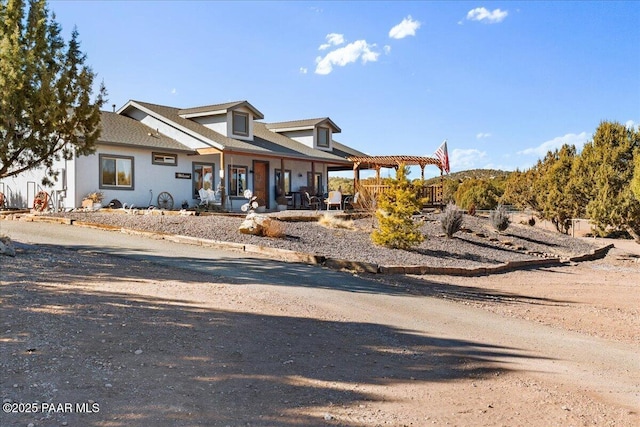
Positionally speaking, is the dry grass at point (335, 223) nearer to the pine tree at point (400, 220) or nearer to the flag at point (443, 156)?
the pine tree at point (400, 220)

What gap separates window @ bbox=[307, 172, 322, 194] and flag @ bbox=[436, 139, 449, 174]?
7147 mm

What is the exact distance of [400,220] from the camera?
52.8 feet

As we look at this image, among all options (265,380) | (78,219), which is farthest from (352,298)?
(78,219)

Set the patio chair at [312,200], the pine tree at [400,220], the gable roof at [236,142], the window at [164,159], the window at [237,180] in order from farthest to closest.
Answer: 1. the patio chair at [312,200]
2. the window at [237,180]
3. the gable roof at [236,142]
4. the window at [164,159]
5. the pine tree at [400,220]

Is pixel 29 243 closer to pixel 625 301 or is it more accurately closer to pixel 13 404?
pixel 13 404

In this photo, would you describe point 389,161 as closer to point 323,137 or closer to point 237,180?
point 323,137

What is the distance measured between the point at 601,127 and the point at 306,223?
60.7ft

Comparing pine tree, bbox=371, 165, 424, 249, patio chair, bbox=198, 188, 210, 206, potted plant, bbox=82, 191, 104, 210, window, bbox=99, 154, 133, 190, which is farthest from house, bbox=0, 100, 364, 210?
pine tree, bbox=371, 165, 424, 249

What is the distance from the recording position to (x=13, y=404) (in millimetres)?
3924

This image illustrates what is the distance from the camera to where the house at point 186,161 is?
21594mm

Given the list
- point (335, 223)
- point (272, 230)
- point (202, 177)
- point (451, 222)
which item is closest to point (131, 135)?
point (202, 177)

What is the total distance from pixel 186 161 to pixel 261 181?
4.51 meters

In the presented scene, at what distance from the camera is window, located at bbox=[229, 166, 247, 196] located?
26469mm

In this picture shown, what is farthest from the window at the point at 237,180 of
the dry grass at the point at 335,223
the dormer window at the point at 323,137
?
the dry grass at the point at 335,223
